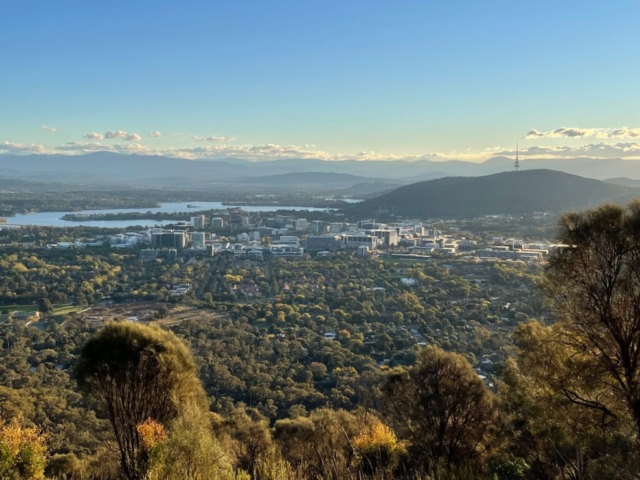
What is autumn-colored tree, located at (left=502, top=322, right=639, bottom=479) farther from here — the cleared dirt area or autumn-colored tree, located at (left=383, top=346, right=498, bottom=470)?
the cleared dirt area

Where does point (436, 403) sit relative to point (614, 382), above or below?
below

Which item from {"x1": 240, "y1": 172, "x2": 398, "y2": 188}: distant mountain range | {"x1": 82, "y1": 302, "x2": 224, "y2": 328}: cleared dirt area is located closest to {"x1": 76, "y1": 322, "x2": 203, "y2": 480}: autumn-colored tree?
{"x1": 82, "y1": 302, "x2": 224, "y2": 328}: cleared dirt area

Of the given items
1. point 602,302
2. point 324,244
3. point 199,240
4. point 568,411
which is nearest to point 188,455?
point 568,411

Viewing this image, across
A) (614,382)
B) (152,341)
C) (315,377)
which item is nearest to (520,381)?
(614,382)

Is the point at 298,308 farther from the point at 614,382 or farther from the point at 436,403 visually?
the point at 614,382

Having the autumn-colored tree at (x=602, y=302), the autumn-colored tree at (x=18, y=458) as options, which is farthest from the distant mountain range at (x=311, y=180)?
the autumn-colored tree at (x=602, y=302)

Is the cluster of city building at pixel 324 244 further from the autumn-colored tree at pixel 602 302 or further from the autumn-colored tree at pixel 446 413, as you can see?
the autumn-colored tree at pixel 602 302
